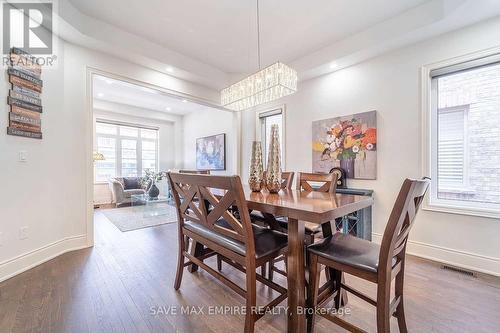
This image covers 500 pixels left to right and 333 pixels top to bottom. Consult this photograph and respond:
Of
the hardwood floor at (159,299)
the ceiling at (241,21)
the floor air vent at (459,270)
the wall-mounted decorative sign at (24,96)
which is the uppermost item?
the ceiling at (241,21)

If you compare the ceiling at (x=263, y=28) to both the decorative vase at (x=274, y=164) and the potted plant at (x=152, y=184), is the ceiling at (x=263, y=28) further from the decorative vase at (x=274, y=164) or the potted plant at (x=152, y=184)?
the potted plant at (x=152, y=184)

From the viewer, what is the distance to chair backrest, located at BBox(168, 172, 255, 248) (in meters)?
1.14

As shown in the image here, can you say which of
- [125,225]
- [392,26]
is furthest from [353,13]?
[125,225]

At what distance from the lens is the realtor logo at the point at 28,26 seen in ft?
6.75

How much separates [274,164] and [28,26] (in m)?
2.96

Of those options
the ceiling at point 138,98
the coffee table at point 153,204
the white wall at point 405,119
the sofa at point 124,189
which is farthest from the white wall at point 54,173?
the white wall at point 405,119

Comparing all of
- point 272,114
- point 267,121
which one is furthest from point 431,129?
point 267,121

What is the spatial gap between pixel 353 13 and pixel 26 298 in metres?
4.15

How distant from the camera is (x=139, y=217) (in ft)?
14.1

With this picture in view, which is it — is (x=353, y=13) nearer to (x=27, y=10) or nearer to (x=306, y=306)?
(x=306, y=306)

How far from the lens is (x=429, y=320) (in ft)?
4.82

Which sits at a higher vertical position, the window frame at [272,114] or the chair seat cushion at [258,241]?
the window frame at [272,114]

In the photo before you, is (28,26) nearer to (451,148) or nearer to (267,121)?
(267,121)

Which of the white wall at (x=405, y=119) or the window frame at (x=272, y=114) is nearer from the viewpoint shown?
the white wall at (x=405, y=119)
